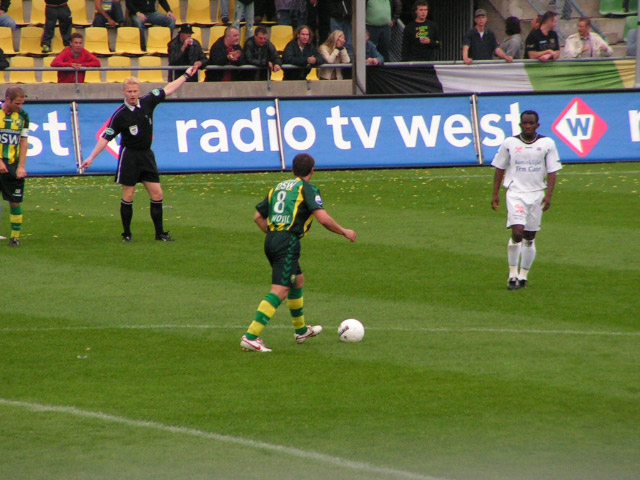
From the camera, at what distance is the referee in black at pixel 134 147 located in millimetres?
14492

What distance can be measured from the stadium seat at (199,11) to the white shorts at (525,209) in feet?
59.2

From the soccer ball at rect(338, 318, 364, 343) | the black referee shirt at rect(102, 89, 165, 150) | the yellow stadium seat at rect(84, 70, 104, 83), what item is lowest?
the soccer ball at rect(338, 318, 364, 343)

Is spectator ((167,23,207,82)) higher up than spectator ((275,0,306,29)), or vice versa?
spectator ((275,0,306,29))

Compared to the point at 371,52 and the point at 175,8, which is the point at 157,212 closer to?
the point at 371,52

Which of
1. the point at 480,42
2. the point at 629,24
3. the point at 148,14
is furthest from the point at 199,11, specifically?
the point at 629,24

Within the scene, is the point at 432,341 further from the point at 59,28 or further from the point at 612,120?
the point at 59,28

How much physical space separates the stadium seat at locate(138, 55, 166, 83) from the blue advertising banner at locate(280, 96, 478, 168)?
6240mm

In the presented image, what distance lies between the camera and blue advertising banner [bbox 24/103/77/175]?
66.0 feet

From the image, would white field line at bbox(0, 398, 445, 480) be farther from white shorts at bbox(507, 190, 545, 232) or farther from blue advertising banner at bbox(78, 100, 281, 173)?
blue advertising banner at bbox(78, 100, 281, 173)

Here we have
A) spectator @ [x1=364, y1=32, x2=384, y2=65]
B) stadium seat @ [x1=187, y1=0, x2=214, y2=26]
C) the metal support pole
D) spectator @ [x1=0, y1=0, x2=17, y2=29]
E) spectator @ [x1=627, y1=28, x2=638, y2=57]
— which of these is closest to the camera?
the metal support pole

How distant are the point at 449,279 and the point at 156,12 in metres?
17.3

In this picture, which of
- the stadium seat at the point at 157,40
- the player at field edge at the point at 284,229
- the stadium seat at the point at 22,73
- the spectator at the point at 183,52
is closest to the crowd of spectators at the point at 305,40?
the spectator at the point at 183,52

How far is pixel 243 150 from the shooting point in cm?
2095

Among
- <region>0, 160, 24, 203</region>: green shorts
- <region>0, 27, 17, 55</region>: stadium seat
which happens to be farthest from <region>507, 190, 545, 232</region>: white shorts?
<region>0, 27, 17, 55</region>: stadium seat
